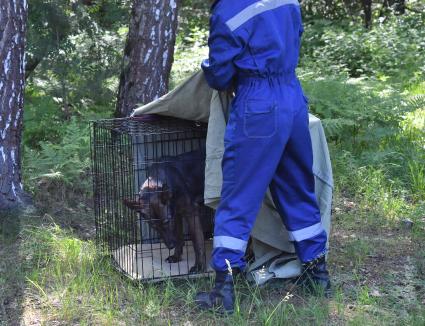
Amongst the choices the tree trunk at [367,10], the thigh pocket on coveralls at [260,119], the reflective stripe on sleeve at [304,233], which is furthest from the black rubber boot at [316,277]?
the tree trunk at [367,10]

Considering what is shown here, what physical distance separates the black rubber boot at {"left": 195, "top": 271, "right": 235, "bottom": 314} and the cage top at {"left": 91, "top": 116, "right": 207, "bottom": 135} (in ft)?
3.72

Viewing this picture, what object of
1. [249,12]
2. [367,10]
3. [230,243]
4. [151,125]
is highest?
[367,10]

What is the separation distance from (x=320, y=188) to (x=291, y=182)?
0.32 m

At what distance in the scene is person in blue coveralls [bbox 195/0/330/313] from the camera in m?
4.22

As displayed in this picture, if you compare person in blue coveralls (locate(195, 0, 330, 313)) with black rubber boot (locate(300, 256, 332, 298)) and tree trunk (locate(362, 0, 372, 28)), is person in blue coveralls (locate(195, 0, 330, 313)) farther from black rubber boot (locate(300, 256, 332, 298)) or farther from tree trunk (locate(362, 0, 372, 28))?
tree trunk (locate(362, 0, 372, 28))

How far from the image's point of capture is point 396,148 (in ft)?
25.9

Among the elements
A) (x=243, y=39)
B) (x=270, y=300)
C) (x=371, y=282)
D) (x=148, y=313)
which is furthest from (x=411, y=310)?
(x=243, y=39)

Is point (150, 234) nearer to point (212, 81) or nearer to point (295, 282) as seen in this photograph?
point (295, 282)

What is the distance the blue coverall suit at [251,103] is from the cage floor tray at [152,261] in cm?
69

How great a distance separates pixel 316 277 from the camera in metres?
4.70

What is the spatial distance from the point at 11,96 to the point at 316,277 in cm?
290

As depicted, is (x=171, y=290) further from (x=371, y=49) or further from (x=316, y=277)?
(x=371, y=49)

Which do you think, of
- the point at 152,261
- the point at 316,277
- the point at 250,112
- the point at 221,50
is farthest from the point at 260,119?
the point at 152,261

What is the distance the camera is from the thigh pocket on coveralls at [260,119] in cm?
422
